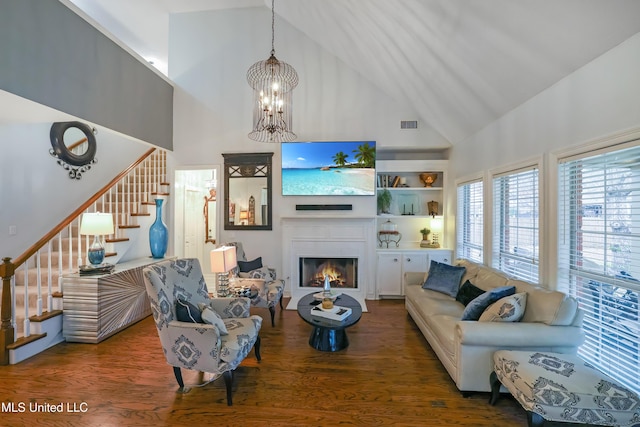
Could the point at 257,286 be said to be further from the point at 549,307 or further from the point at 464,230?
the point at 464,230

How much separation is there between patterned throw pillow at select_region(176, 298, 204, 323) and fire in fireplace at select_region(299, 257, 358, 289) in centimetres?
261

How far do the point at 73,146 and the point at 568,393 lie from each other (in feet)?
21.7

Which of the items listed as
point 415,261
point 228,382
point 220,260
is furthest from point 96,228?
point 415,261

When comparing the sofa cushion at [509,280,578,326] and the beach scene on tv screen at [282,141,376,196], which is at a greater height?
the beach scene on tv screen at [282,141,376,196]

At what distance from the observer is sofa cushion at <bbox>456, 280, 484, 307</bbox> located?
3068 millimetres

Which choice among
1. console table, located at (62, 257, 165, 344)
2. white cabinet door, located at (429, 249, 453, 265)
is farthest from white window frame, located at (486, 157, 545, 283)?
console table, located at (62, 257, 165, 344)

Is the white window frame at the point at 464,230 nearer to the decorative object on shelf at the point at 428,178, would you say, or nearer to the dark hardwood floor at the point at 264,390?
the decorative object on shelf at the point at 428,178

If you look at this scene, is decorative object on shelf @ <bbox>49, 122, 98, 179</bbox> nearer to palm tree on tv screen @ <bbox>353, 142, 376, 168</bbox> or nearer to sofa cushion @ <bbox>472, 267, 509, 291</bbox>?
palm tree on tv screen @ <bbox>353, 142, 376, 168</bbox>

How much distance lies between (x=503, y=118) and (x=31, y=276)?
6288 millimetres

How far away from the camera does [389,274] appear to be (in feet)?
15.3

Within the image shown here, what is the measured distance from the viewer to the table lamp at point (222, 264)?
2973 mm

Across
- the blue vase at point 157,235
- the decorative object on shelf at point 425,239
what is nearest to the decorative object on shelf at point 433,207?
the decorative object on shelf at point 425,239

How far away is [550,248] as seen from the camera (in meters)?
2.54

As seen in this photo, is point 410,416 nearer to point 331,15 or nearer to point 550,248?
point 550,248
